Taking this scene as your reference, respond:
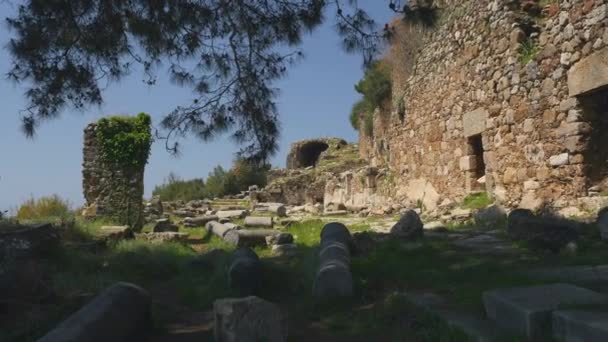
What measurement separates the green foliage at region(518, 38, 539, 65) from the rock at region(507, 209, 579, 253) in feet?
9.48

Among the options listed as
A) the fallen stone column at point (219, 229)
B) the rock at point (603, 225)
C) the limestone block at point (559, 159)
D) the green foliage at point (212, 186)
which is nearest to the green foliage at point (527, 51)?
the limestone block at point (559, 159)

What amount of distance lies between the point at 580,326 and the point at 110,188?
37.6ft

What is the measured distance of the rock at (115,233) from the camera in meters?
9.68

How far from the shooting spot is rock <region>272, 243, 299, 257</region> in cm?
710

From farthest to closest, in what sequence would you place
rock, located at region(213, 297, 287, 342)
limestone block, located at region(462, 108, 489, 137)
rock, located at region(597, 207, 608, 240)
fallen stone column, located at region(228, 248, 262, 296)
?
limestone block, located at region(462, 108, 489, 137) < rock, located at region(597, 207, 608, 240) < fallen stone column, located at region(228, 248, 262, 296) < rock, located at region(213, 297, 287, 342)

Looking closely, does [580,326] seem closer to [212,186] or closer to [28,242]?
[28,242]

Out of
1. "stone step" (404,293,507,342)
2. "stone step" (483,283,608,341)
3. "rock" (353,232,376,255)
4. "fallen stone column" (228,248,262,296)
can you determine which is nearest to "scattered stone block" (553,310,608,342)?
"stone step" (483,283,608,341)

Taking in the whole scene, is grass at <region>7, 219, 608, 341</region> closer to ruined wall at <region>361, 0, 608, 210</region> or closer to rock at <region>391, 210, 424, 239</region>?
rock at <region>391, 210, 424, 239</region>

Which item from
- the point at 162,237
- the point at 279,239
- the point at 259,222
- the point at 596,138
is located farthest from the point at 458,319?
the point at 259,222

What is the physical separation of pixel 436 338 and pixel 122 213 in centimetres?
1057

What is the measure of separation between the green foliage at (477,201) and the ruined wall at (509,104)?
23 cm

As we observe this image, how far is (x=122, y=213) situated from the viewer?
12273 millimetres

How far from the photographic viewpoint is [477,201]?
916cm

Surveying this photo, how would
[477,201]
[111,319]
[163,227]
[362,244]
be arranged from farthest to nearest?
[163,227], [477,201], [362,244], [111,319]
